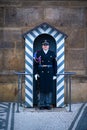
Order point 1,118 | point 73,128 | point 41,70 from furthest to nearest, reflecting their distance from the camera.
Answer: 1. point 41,70
2. point 1,118
3. point 73,128

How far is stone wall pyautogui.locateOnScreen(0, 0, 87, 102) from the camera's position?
1300cm

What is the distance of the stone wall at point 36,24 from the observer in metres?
13.0

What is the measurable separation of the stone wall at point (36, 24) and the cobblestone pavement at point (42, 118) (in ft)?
1.70

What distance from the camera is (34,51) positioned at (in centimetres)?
1291

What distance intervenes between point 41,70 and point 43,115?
1.24 metres

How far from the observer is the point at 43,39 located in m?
12.9

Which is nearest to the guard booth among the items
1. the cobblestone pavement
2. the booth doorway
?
the booth doorway

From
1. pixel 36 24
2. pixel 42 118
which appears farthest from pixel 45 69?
pixel 42 118

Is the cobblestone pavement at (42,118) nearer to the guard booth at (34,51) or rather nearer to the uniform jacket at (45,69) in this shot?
the guard booth at (34,51)

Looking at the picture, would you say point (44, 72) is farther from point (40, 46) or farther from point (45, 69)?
point (40, 46)

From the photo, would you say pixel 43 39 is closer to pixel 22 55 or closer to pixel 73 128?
pixel 22 55

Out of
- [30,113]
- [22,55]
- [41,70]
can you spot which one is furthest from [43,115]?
[22,55]

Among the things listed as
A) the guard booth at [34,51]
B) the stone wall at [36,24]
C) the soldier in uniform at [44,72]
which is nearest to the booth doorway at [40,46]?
the guard booth at [34,51]

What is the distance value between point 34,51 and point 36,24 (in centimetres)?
69
